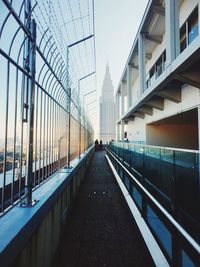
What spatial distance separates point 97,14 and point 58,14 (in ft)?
5.39

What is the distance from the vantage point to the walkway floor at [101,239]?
2180mm

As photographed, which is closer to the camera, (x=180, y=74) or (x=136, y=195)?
(x=136, y=195)

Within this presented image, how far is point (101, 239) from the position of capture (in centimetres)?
268

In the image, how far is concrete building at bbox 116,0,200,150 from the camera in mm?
5230

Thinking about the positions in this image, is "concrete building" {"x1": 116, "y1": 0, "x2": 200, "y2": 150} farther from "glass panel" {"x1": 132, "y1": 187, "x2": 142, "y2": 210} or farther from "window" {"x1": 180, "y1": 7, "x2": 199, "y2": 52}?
"glass panel" {"x1": 132, "y1": 187, "x2": 142, "y2": 210}

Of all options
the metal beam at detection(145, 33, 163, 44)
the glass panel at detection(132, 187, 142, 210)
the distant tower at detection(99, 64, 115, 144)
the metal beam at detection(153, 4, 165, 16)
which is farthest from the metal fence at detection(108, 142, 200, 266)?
the distant tower at detection(99, 64, 115, 144)

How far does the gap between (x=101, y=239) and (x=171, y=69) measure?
17.1ft

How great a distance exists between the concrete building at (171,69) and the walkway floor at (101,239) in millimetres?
4124

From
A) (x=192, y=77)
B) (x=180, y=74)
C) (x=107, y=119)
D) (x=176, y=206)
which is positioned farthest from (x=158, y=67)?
(x=107, y=119)

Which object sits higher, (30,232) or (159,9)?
(159,9)

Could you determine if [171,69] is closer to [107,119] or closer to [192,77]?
[192,77]

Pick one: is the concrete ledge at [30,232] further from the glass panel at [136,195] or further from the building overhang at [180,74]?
the building overhang at [180,74]

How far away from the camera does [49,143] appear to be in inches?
102

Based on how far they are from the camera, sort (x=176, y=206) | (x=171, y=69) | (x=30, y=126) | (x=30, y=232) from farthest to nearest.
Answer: (x=171, y=69), (x=176, y=206), (x=30, y=126), (x=30, y=232)
